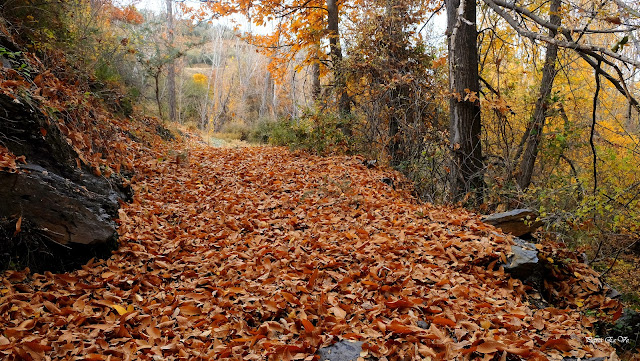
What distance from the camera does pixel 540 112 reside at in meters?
5.81

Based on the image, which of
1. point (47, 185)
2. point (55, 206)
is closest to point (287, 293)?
point (55, 206)

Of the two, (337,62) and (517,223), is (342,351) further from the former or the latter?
(337,62)

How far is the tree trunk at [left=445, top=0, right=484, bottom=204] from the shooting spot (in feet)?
17.1

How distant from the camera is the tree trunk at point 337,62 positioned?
8219 millimetres

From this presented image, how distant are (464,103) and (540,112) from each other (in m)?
1.47

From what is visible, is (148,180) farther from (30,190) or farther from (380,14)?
(380,14)

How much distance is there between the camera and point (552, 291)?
347 centimetres

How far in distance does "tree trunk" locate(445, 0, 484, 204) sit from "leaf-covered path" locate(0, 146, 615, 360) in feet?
3.82

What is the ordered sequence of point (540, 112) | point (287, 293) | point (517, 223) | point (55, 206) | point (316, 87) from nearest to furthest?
1. point (287, 293)
2. point (55, 206)
3. point (517, 223)
4. point (540, 112)
5. point (316, 87)

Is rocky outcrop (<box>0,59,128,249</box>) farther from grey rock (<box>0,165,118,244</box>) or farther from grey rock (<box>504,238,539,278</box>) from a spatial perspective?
grey rock (<box>504,238,539,278</box>)

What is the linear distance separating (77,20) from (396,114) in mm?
6122

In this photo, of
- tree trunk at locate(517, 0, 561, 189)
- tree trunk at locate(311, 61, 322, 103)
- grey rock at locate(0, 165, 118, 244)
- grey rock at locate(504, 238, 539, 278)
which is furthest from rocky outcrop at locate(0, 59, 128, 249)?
tree trunk at locate(311, 61, 322, 103)

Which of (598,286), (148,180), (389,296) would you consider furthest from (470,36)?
(148,180)

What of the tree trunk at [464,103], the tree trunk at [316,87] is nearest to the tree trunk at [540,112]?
the tree trunk at [464,103]
